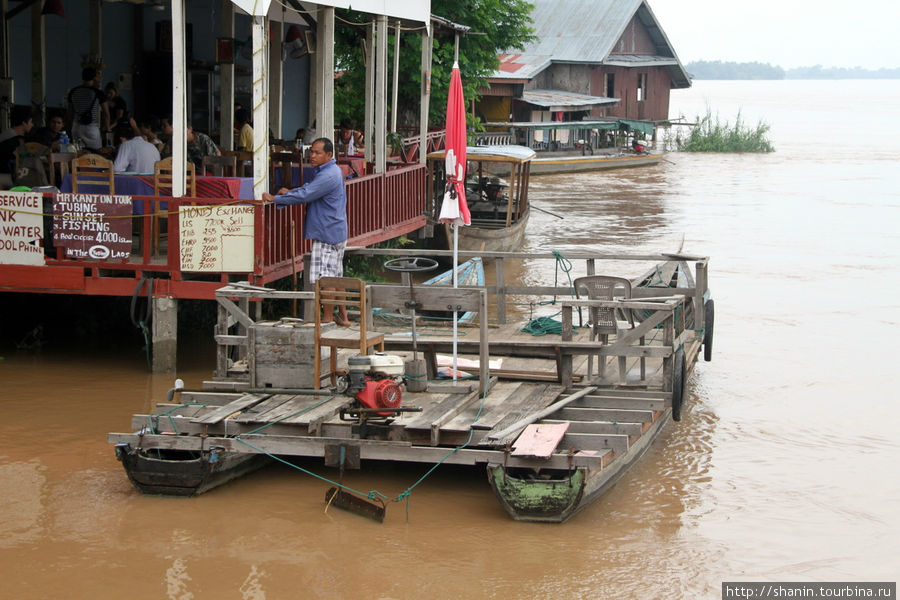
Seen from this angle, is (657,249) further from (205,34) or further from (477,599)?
(477,599)

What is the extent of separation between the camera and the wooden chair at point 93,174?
37.3 feet

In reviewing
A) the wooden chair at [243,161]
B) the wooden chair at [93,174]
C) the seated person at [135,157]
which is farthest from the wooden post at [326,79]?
the wooden chair at [93,174]

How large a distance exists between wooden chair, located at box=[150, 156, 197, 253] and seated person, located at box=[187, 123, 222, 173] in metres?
1.89

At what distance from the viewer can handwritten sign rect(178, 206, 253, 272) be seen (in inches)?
436

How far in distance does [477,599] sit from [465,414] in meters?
1.91

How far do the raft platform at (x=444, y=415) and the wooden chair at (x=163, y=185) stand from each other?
1.75 metres

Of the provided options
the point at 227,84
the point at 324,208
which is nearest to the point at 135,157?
the point at 324,208

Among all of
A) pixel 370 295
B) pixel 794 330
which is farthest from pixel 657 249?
pixel 370 295

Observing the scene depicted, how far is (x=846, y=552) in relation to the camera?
8172mm

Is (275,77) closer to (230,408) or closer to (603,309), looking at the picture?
(603,309)

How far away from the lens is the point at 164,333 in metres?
11.6

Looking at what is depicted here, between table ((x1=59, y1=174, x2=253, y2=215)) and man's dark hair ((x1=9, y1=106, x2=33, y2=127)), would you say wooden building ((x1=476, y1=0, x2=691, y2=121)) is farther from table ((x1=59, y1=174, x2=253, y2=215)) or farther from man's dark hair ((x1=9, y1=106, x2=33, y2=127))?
table ((x1=59, y1=174, x2=253, y2=215))

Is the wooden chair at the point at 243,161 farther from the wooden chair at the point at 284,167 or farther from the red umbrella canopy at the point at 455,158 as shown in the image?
the red umbrella canopy at the point at 455,158

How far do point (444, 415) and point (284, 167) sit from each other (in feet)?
19.4
